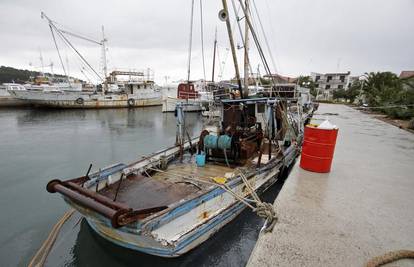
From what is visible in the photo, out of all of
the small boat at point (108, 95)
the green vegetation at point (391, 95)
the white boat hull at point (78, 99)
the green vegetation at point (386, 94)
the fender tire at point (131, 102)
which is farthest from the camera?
the fender tire at point (131, 102)

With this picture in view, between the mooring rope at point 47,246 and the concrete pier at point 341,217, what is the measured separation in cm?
373

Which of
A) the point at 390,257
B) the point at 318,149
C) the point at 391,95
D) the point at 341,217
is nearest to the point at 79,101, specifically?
the point at 318,149

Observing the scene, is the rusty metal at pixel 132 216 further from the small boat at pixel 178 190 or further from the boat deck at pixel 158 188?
the boat deck at pixel 158 188

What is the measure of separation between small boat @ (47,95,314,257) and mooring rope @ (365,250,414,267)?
1509 mm

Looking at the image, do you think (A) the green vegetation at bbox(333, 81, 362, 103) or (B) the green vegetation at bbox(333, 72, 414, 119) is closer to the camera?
(B) the green vegetation at bbox(333, 72, 414, 119)

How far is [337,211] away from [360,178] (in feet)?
5.98

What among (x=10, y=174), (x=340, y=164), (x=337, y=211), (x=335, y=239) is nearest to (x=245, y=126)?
(x=340, y=164)

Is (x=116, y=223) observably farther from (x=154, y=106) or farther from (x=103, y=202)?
(x=154, y=106)

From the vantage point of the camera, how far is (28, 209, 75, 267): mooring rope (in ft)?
12.1

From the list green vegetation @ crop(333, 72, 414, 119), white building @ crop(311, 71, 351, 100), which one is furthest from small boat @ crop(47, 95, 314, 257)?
white building @ crop(311, 71, 351, 100)

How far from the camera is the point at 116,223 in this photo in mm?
2533

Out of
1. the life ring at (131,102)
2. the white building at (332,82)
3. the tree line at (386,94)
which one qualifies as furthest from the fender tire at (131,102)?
the white building at (332,82)

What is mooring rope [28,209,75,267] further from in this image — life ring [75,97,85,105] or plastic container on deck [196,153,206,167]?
life ring [75,97,85,105]

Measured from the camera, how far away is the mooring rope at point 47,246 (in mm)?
3701
